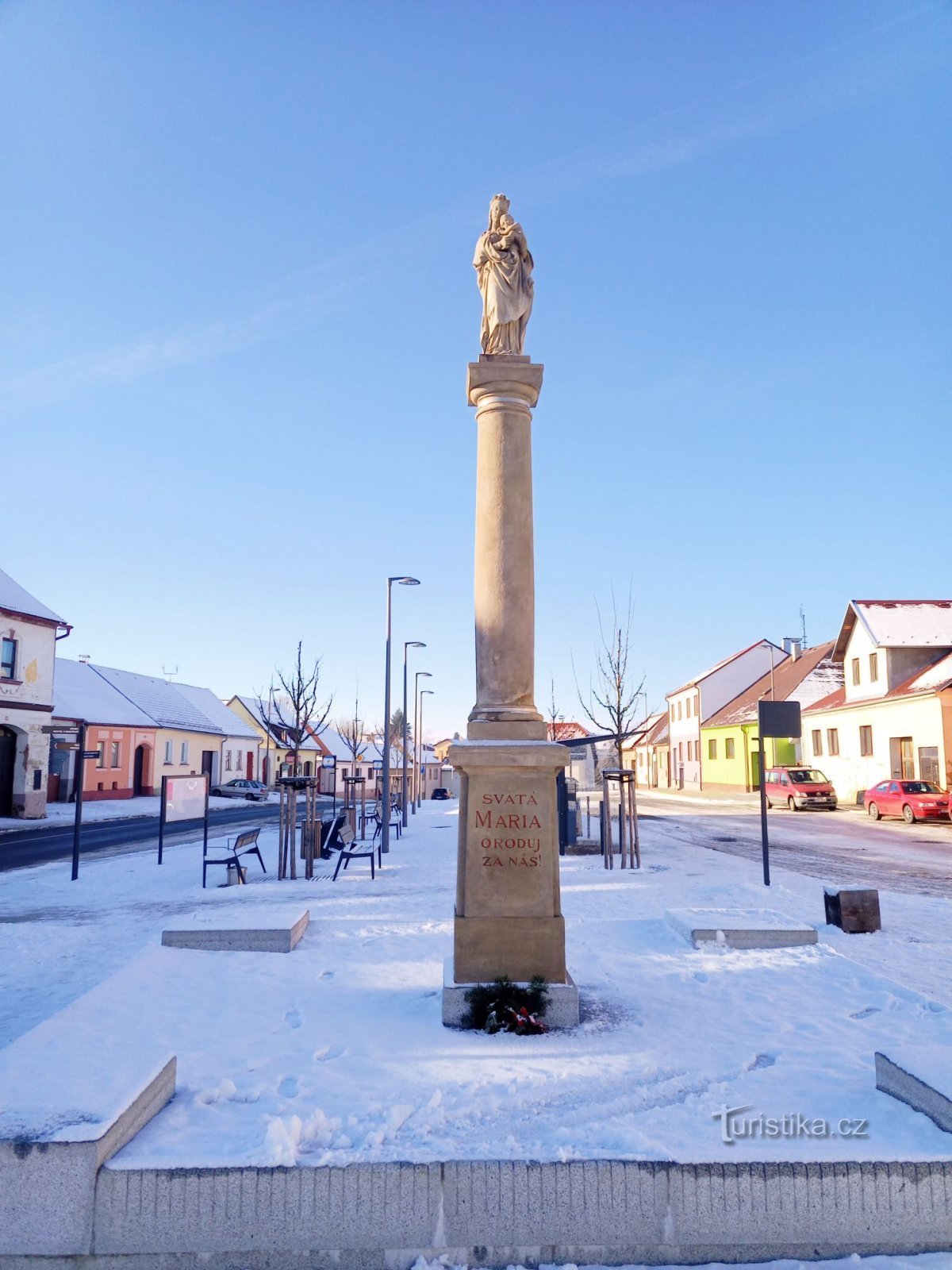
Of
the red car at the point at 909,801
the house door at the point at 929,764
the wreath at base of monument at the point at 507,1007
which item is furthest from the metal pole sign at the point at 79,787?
the house door at the point at 929,764

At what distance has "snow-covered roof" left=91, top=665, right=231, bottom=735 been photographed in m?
46.5

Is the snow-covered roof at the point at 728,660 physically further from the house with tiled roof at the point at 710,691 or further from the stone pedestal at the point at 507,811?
the stone pedestal at the point at 507,811

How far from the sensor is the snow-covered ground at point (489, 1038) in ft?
12.4

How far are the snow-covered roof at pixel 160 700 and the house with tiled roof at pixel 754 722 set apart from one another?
28496mm

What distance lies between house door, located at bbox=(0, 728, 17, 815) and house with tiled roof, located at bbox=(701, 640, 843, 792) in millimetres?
29963

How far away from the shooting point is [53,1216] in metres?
3.35

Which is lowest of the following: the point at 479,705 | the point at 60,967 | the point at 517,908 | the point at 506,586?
the point at 60,967

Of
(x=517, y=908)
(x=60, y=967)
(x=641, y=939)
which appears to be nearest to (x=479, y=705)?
(x=517, y=908)

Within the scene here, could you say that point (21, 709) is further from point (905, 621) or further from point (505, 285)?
point (905, 621)

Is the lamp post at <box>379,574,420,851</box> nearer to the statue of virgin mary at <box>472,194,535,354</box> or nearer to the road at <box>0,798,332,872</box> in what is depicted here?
the road at <box>0,798,332,872</box>

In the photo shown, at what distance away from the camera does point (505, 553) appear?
637cm

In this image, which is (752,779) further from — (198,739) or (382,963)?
(382,963)

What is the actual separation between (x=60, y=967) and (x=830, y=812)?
29551 millimetres

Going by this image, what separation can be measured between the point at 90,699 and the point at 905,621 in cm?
3562
